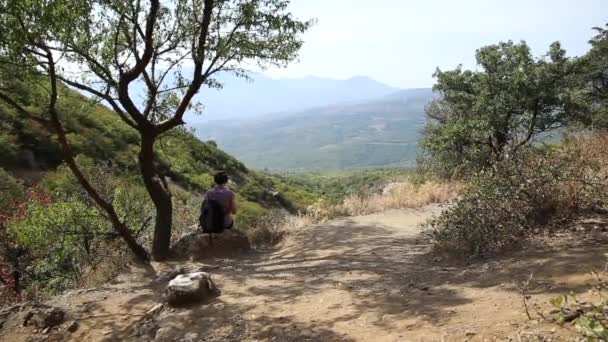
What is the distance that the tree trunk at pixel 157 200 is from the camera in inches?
414

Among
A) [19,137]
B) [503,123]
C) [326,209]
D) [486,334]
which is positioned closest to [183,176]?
[19,137]

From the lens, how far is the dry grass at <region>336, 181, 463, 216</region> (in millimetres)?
14883

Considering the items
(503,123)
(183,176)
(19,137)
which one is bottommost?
(183,176)

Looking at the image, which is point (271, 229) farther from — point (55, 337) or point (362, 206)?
point (55, 337)

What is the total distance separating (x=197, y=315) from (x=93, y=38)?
614 cm

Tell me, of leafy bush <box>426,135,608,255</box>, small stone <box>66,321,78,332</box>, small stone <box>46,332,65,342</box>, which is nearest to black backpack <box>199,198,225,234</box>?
small stone <box>66,321,78,332</box>

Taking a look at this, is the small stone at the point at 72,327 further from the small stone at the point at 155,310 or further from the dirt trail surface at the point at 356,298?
the small stone at the point at 155,310

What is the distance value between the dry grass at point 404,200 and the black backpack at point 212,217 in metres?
4.90

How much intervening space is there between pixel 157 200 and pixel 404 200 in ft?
25.1

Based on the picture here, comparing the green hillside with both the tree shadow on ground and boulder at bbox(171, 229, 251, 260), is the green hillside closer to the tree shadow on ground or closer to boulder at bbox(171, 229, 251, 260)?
boulder at bbox(171, 229, 251, 260)

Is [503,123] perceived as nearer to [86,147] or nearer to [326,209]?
[326,209]

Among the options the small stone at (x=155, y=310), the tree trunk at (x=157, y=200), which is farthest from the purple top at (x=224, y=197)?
the small stone at (x=155, y=310)

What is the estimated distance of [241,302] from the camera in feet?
22.5

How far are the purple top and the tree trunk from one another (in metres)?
0.94
